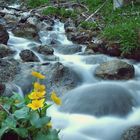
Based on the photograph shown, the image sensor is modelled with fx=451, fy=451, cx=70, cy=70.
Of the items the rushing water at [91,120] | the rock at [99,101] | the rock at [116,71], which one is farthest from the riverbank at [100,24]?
the rock at [99,101]

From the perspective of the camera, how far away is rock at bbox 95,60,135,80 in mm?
7871

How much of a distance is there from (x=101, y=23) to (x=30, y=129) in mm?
8255

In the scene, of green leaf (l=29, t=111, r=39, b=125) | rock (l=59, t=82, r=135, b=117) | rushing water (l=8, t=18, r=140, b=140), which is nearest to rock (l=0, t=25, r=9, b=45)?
rushing water (l=8, t=18, r=140, b=140)

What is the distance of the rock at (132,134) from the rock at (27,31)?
5660 millimetres

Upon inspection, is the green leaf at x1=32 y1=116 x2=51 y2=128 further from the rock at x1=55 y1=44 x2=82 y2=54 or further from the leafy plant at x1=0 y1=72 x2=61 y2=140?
the rock at x1=55 y1=44 x2=82 y2=54

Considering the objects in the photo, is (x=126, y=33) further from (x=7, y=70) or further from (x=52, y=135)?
(x=52, y=135)

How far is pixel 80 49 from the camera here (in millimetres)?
10016

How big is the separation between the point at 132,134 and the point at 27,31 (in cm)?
626

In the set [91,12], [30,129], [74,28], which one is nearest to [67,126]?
[30,129]

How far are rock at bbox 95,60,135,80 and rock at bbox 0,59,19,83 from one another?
1.51 metres

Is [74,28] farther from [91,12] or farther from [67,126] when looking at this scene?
[67,126]

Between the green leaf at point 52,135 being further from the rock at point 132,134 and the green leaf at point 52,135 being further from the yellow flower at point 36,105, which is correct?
the rock at point 132,134

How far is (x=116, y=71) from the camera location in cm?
789

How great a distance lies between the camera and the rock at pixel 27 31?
11.1 metres
